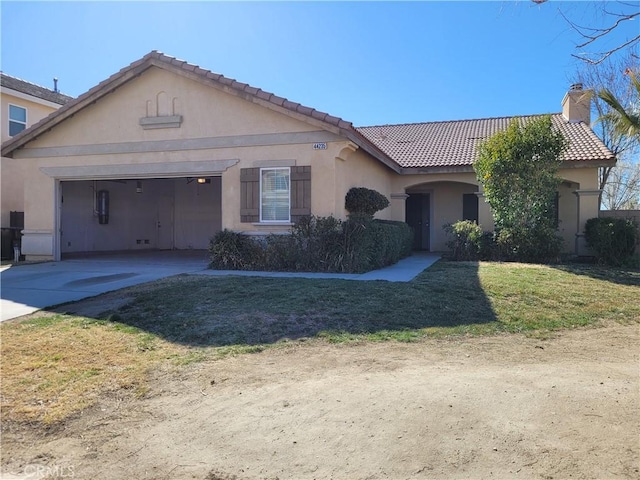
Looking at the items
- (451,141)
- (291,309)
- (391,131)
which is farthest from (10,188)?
(451,141)

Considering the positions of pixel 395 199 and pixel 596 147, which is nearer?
pixel 596 147

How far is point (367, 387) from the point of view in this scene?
429 centimetres

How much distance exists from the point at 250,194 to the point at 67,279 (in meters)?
4.67

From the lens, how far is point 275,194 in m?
12.2

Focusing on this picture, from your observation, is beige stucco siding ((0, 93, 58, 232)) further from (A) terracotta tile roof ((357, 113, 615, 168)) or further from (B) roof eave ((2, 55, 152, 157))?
(A) terracotta tile roof ((357, 113, 615, 168))

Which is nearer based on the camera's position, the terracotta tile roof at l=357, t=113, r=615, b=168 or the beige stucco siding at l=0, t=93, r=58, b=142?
the terracotta tile roof at l=357, t=113, r=615, b=168

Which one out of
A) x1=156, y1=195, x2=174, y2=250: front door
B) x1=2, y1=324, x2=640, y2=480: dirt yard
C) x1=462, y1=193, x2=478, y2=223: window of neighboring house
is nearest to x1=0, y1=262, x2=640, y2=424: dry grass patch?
x1=2, y1=324, x2=640, y2=480: dirt yard

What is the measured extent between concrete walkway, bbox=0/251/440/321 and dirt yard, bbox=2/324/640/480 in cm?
410

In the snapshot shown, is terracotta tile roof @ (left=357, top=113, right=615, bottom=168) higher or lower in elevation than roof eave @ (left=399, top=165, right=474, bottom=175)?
higher

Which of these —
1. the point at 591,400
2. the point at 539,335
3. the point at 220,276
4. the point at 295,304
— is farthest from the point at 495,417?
the point at 220,276

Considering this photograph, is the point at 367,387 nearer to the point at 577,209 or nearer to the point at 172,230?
the point at 577,209

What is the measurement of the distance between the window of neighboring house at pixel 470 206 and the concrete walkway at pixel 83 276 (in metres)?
5.74

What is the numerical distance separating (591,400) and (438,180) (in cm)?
1386

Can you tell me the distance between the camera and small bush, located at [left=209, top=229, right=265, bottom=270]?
38.5 ft
